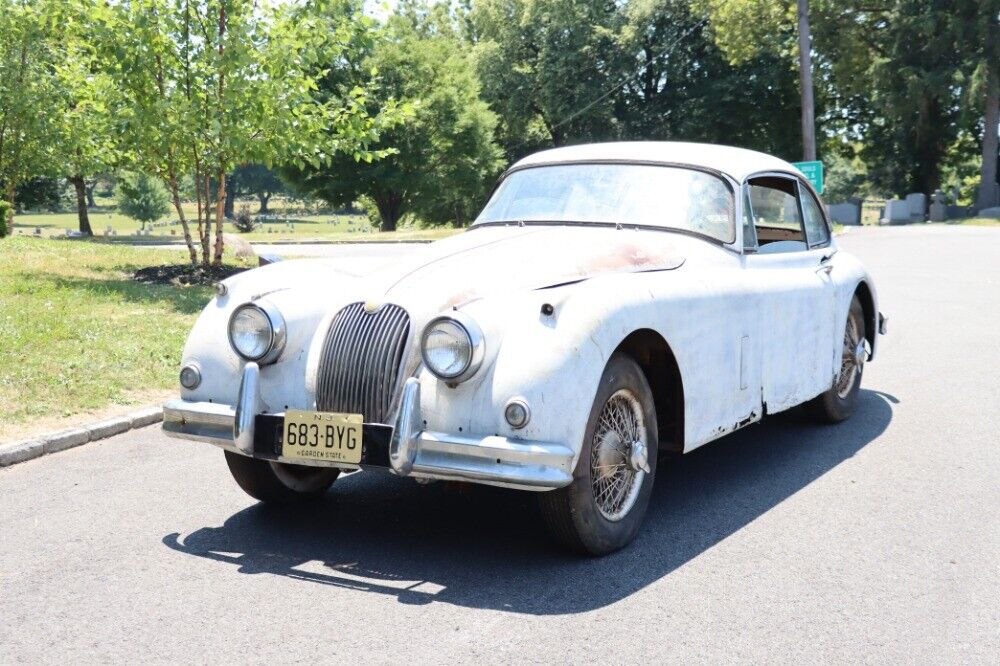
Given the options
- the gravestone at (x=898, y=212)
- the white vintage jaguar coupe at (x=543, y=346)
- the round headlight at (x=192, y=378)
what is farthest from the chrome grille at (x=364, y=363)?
the gravestone at (x=898, y=212)

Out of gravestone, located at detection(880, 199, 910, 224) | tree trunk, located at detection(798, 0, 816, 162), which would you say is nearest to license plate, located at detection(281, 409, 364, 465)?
tree trunk, located at detection(798, 0, 816, 162)

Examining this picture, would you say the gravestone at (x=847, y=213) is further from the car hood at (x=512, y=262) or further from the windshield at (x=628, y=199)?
the car hood at (x=512, y=262)

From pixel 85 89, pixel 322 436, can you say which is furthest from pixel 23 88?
pixel 322 436

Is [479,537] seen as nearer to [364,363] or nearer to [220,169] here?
[364,363]

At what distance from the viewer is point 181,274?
15.8 m

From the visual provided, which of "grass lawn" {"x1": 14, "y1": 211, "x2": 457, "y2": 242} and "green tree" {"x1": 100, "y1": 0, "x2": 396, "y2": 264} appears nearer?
"green tree" {"x1": 100, "y1": 0, "x2": 396, "y2": 264}

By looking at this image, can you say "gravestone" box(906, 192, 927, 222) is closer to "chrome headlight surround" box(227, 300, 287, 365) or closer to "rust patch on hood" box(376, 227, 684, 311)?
"rust patch on hood" box(376, 227, 684, 311)

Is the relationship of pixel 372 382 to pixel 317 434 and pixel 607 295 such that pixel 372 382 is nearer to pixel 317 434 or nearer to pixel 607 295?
pixel 317 434

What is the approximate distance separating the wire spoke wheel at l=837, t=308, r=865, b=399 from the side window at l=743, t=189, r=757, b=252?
1693 millimetres

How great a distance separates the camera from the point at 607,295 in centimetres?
475

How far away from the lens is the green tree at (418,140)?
49.2 m

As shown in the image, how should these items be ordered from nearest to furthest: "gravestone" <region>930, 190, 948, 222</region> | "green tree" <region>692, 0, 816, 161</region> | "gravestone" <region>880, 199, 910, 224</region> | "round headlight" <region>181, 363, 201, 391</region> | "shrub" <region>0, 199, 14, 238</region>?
"round headlight" <region>181, 363, 201, 391</region>
"shrub" <region>0, 199, 14, 238</region>
"gravestone" <region>930, 190, 948, 222</region>
"gravestone" <region>880, 199, 910, 224</region>
"green tree" <region>692, 0, 816, 161</region>

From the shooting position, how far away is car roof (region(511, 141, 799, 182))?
6.29m

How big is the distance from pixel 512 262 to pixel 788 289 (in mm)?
2041
